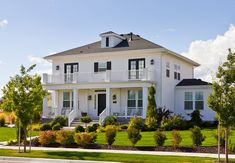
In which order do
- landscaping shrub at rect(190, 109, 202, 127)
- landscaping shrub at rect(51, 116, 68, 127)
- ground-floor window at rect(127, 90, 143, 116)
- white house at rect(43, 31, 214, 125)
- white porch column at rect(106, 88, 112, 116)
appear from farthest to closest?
1. white house at rect(43, 31, 214, 125)
2. ground-floor window at rect(127, 90, 143, 116)
3. white porch column at rect(106, 88, 112, 116)
4. landscaping shrub at rect(51, 116, 68, 127)
5. landscaping shrub at rect(190, 109, 202, 127)

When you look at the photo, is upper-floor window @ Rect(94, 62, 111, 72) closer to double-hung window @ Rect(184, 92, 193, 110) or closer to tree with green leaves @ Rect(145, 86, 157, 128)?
tree with green leaves @ Rect(145, 86, 157, 128)

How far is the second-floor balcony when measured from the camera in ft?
113

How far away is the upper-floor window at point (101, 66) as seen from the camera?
36.9 meters

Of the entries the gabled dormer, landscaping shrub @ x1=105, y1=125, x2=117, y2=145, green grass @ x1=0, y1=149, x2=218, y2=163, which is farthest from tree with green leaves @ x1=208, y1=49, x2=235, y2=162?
the gabled dormer

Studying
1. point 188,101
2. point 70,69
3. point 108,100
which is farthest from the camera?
point 70,69

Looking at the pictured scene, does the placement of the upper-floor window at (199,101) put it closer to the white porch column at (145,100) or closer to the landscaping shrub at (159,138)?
the white porch column at (145,100)

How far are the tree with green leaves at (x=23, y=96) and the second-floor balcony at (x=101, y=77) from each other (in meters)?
15.6

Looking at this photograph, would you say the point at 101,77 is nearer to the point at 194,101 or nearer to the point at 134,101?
the point at 134,101

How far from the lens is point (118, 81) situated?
34562mm

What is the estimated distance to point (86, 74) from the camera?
37156 mm

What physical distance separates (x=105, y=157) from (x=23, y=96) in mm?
5116

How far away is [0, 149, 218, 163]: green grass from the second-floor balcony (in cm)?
1648

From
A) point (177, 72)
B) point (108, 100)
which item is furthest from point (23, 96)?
point (177, 72)

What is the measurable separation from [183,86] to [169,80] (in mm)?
1410
